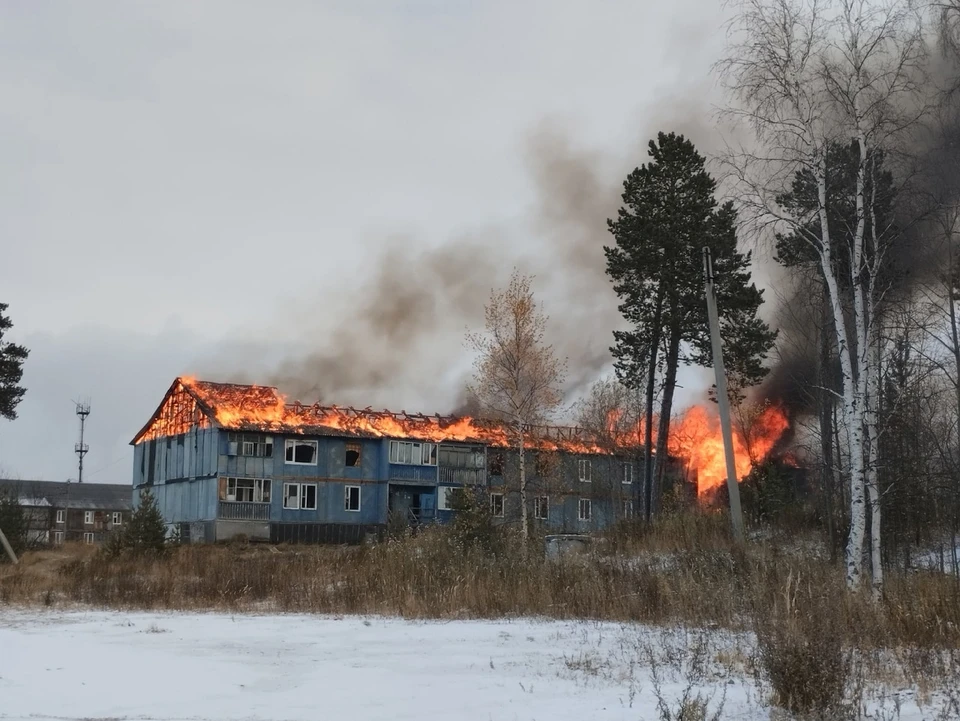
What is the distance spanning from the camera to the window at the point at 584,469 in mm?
56438

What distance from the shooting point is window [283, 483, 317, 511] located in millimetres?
50562

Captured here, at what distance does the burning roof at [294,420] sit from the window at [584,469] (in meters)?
1.26

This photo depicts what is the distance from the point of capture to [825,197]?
52.3 feet

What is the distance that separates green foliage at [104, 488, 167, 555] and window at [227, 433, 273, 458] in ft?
47.3

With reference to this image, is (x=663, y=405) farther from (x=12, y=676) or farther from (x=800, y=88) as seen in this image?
(x=12, y=676)

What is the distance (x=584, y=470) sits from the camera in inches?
2239

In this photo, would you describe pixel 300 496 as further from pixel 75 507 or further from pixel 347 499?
pixel 75 507

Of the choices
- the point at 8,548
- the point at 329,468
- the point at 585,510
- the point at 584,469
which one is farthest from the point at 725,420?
the point at 585,510

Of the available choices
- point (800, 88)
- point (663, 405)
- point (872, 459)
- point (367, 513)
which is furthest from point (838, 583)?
point (367, 513)

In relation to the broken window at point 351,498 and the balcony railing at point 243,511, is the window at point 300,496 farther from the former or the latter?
the broken window at point 351,498

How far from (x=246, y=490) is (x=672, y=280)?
83.5 ft

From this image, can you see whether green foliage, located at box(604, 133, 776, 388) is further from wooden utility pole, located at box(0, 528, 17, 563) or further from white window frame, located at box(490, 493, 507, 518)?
wooden utility pole, located at box(0, 528, 17, 563)

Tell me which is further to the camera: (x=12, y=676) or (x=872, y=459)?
(x=872, y=459)

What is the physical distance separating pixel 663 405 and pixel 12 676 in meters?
27.3
